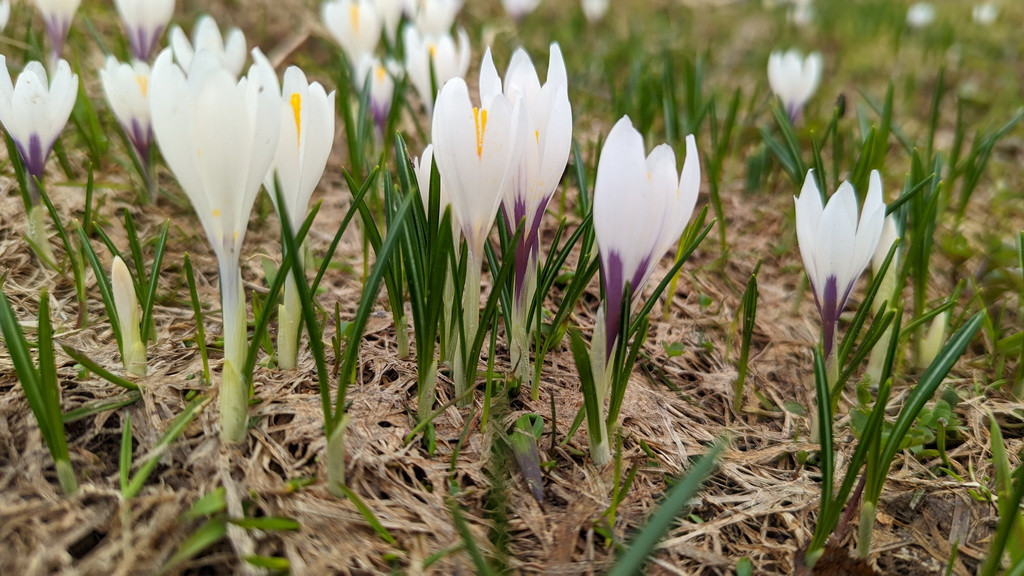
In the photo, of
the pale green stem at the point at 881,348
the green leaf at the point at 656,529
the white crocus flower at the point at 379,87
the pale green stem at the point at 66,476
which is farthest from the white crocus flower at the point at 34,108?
the pale green stem at the point at 881,348

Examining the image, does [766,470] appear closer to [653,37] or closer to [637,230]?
[637,230]

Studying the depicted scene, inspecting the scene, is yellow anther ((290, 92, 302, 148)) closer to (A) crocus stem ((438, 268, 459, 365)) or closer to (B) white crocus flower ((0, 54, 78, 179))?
(A) crocus stem ((438, 268, 459, 365))

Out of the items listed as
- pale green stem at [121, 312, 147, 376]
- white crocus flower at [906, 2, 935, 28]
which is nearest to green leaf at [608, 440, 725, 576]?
pale green stem at [121, 312, 147, 376]

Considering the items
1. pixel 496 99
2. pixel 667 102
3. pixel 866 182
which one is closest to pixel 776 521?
pixel 496 99

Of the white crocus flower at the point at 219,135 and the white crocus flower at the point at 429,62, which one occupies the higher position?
the white crocus flower at the point at 429,62

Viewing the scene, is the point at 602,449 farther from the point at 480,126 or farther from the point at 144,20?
the point at 144,20

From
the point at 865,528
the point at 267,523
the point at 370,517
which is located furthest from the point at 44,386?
the point at 865,528

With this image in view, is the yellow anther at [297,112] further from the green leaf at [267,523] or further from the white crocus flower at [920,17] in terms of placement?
Result: the white crocus flower at [920,17]
